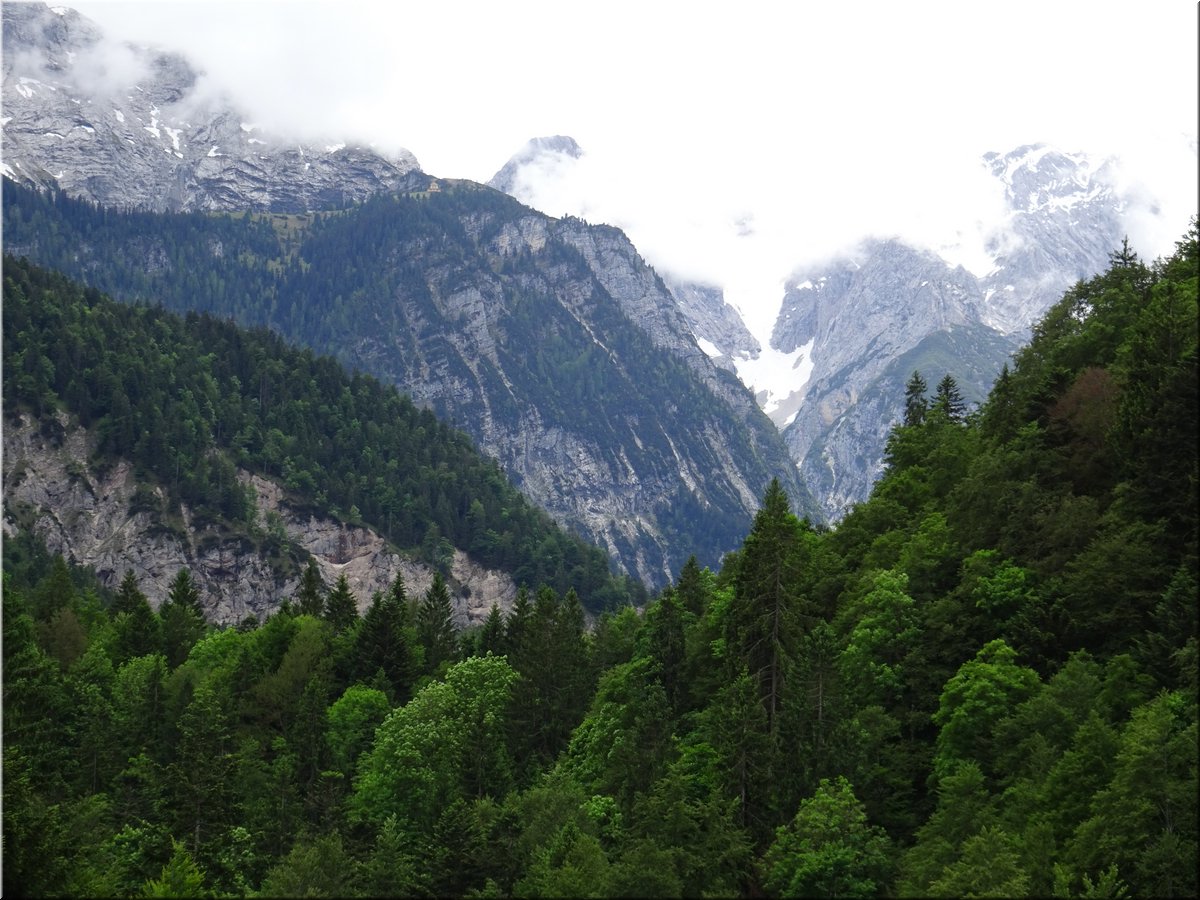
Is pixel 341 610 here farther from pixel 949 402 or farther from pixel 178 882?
pixel 178 882

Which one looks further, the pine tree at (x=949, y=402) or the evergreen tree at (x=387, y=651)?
the pine tree at (x=949, y=402)

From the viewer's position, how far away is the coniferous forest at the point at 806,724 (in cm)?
4769

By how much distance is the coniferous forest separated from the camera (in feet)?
156

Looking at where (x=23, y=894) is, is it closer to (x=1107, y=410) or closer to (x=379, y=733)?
(x=379, y=733)

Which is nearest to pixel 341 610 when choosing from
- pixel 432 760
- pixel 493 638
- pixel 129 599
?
pixel 493 638

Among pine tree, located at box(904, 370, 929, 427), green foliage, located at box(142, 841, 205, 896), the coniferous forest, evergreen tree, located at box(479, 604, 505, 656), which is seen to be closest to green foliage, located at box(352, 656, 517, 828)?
the coniferous forest

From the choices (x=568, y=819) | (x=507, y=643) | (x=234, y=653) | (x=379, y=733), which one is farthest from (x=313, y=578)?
(x=568, y=819)

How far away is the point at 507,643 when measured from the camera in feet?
347

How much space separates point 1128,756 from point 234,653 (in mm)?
82738

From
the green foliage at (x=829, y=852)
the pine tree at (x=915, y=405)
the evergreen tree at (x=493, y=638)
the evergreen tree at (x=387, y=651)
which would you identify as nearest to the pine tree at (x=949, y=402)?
the pine tree at (x=915, y=405)

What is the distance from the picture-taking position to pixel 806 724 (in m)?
59.0

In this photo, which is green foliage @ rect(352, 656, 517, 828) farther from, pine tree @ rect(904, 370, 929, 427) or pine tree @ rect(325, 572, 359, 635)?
pine tree @ rect(904, 370, 929, 427)

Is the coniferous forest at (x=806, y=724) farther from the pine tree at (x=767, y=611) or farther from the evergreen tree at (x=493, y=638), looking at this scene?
the evergreen tree at (x=493, y=638)

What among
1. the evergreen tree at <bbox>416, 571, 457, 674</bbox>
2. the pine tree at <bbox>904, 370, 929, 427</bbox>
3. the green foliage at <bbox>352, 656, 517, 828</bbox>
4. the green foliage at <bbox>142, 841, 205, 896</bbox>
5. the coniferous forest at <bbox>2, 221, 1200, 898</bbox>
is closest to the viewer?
the coniferous forest at <bbox>2, 221, 1200, 898</bbox>
